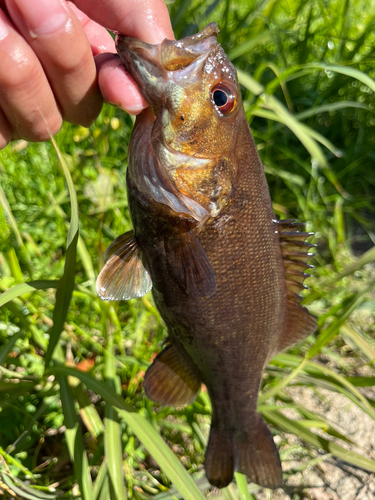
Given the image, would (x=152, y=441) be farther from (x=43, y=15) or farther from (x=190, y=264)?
(x=43, y=15)

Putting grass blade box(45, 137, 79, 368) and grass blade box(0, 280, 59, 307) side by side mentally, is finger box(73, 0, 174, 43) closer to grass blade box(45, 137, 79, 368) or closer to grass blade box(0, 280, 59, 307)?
grass blade box(45, 137, 79, 368)

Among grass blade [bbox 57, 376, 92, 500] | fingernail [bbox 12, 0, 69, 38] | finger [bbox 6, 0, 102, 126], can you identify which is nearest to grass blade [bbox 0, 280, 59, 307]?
grass blade [bbox 57, 376, 92, 500]

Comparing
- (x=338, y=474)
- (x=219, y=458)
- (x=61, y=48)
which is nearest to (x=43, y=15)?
(x=61, y=48)

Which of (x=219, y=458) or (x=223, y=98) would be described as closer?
(x=223, y=98)

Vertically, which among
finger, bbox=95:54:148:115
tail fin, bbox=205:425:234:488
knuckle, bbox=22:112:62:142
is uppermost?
finger, bbox=95:54:148:115

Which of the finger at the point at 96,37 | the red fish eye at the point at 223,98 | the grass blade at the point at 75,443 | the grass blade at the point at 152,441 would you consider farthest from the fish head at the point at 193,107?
the grass blade at the point at 75,443
